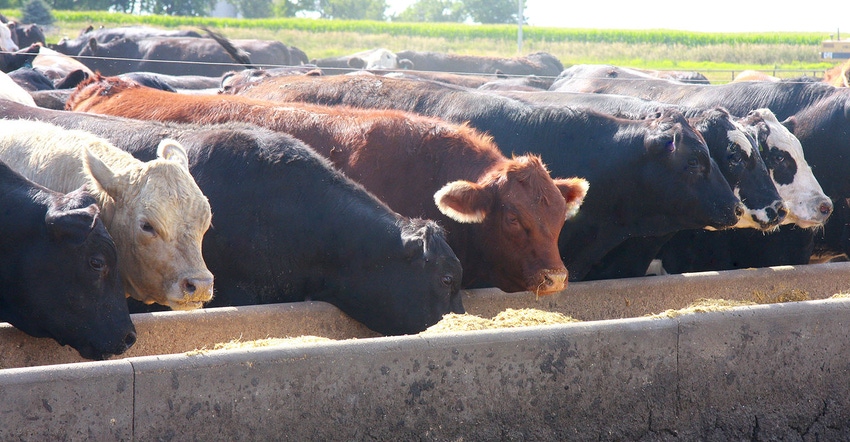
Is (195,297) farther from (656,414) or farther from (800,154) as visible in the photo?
(800,154)

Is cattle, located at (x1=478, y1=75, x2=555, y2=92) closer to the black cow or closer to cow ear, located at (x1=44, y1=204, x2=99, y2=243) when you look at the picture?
the black cow

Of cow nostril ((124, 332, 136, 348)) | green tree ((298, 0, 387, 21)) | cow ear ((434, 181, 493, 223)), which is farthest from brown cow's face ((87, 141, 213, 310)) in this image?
green tree ((298, 0, 387, 21))

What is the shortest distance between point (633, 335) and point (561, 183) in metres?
1.88

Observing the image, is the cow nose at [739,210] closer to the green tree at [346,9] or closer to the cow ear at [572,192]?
the cow ear at [572,192]

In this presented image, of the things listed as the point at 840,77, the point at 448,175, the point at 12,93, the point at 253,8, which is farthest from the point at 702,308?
the point at 253,8

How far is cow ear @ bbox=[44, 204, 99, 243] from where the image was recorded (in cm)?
380

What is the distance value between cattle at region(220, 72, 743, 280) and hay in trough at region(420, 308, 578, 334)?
213cm

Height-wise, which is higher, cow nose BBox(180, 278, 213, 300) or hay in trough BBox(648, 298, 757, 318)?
cow nose BBox(180, 278, 213, 300)

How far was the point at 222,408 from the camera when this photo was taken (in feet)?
10.7

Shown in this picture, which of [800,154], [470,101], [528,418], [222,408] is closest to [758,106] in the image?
[800,154]

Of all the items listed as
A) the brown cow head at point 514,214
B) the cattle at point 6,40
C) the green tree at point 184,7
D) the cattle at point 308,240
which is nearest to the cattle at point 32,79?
the cattle at point 6,40

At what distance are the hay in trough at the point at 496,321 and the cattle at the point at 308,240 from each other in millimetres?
455

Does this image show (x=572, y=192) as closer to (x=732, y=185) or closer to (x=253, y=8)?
(x=732, y=185)

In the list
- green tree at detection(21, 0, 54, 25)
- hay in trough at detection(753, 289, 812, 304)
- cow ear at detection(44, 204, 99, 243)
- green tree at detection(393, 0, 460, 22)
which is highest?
cow ear at detection(44, 204, 99, 243)
